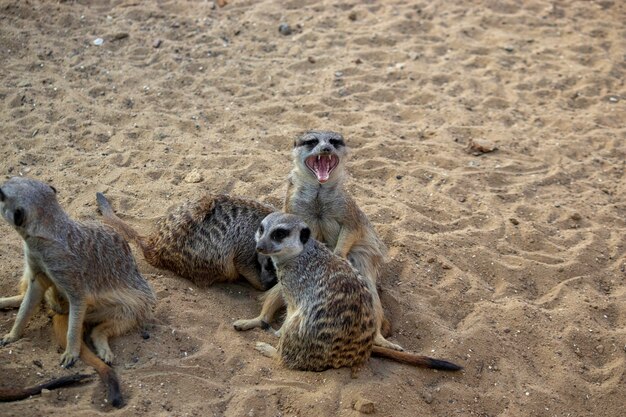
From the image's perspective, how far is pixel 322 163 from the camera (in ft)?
12.4

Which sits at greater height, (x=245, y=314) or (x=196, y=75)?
(x=196, y=75)

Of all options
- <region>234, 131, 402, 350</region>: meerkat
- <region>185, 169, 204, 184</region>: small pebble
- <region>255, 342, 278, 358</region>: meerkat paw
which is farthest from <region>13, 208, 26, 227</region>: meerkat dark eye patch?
<region>185, 169, 204, 184</region>: small pebble

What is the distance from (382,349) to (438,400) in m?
0.31

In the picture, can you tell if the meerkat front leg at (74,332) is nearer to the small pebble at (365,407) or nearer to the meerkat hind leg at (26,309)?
the meerkat hind leg at (26,309)

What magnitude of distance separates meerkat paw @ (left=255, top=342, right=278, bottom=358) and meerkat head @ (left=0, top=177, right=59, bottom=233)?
3.45 feet

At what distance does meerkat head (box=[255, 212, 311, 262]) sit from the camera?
10.6 ft

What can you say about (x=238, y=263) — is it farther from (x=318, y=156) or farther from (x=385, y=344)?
(x=385, y=344)

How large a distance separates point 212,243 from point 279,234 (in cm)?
53

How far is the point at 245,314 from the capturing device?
3.56 metres

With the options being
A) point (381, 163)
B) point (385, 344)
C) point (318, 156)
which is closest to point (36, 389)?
point (385, 344)

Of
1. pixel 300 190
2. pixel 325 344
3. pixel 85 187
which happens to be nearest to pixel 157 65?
pixel 85 187

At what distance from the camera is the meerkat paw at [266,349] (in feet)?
10.7

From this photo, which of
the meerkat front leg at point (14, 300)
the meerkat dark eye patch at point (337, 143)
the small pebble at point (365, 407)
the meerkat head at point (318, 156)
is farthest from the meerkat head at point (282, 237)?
the meerkat front leg at point (14, 300)

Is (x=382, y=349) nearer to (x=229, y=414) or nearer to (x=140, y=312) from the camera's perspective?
(x=229, y=414)
